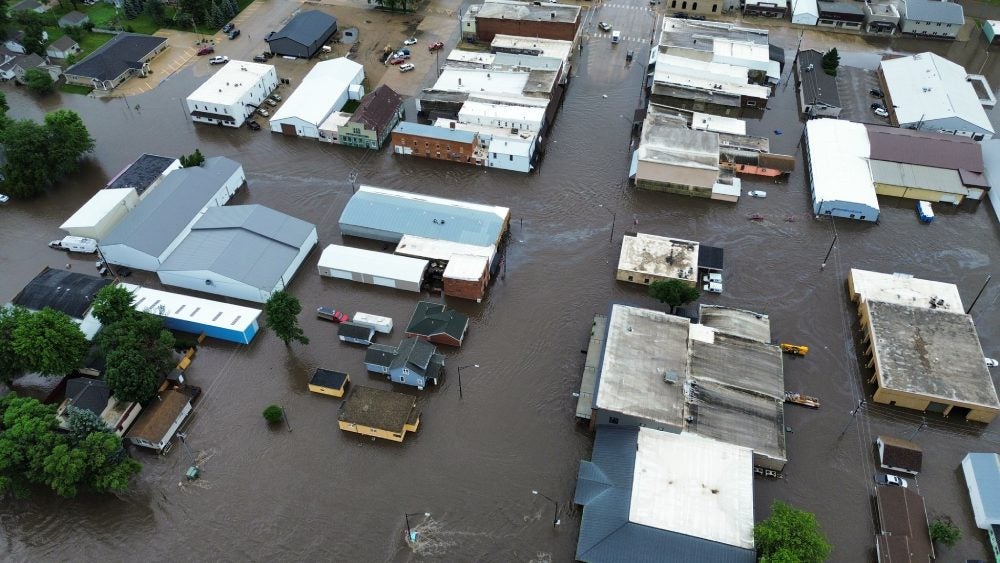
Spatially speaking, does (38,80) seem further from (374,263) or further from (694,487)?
(694,487)

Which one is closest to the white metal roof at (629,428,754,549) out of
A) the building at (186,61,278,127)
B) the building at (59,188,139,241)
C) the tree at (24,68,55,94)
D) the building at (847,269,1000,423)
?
the building at (847,269,1000,423)

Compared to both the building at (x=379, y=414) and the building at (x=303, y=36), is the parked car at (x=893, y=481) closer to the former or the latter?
the building at (x=379, y=414)

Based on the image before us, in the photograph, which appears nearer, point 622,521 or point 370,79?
point 622,521

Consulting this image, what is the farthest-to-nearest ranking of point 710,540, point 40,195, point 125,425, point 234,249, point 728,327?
point 40,195 → point 234,249 → point 728,327 → point 125,425 → point 710,540

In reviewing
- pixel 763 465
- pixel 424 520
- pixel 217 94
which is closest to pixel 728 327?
pixel 763 465

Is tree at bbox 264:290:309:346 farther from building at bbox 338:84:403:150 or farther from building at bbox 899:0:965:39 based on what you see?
building at bbox 899:0:965:39

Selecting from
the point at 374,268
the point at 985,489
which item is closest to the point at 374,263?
the point at 374,268

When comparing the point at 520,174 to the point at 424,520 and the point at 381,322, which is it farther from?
the point at 424,520
